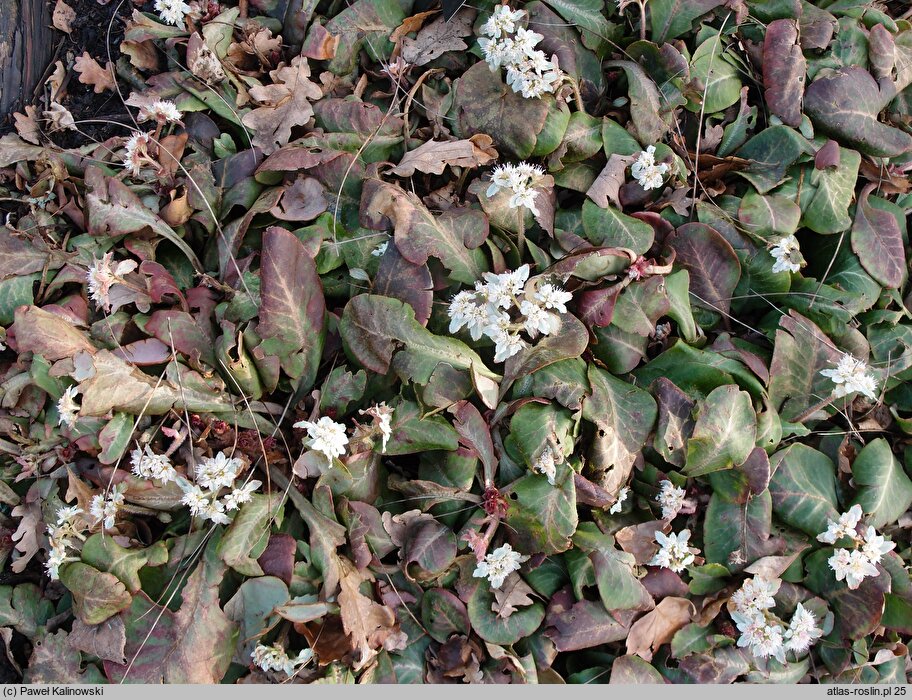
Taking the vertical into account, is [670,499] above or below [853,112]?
below

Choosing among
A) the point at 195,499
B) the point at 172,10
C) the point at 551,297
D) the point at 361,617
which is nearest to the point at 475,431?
the point at 551,297

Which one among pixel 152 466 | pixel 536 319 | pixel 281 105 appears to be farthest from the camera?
pixel 281 105

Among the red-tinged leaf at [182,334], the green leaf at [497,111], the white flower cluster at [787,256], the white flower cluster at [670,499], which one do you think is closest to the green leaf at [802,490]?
the white flower cluster at [670,499]

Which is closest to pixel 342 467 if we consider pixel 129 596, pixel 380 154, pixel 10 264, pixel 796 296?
pixel 129 596

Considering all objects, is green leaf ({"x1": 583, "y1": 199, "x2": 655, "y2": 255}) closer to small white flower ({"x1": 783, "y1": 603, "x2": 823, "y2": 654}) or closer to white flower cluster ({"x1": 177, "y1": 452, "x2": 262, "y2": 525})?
Result: small white flower ({"x1": 783, "y1": 603, "x2": 823, "y2": 654})

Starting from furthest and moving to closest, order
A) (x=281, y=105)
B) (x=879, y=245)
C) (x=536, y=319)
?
(x=281, y=105), (x=879, y=245), (x=536, y=319)

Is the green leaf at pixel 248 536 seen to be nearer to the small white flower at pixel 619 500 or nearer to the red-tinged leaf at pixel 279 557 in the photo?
the red-tinged leaf at pixel 279 557

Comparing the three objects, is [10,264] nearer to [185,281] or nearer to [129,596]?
[185,281]

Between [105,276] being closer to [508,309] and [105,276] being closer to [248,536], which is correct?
[248,536]
